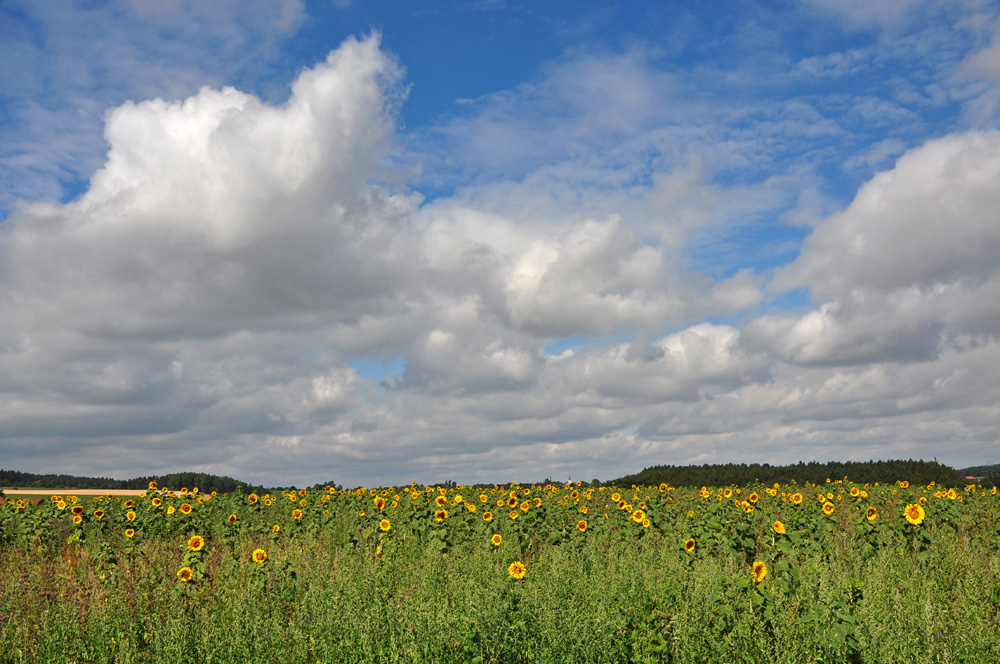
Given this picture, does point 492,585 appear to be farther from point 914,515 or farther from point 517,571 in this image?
point 914,515

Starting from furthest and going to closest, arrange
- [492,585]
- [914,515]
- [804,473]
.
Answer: [804,473], [914,515], [492,585]

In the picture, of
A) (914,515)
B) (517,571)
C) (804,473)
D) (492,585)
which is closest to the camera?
(492,585)

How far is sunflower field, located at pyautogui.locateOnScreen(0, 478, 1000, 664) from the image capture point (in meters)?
6.73

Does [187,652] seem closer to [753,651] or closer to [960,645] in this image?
[753,651]

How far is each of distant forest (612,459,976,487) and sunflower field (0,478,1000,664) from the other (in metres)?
18.3

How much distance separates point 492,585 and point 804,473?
110ft

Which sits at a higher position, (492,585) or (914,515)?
(914,515)

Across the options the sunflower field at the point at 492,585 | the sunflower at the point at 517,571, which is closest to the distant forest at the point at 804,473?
→ the sunflower field at the point at 492,585

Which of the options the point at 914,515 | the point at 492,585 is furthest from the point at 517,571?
the point at 914,515

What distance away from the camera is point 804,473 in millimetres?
36844

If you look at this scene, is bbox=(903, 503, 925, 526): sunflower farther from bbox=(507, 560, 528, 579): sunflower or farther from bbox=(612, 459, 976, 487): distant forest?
bbox=(612, 459, 976, 487): distant forest

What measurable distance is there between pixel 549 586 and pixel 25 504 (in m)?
16.0

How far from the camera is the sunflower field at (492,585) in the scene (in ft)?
22.1

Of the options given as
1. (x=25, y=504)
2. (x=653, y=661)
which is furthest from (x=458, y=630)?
(x=25, y=504)
